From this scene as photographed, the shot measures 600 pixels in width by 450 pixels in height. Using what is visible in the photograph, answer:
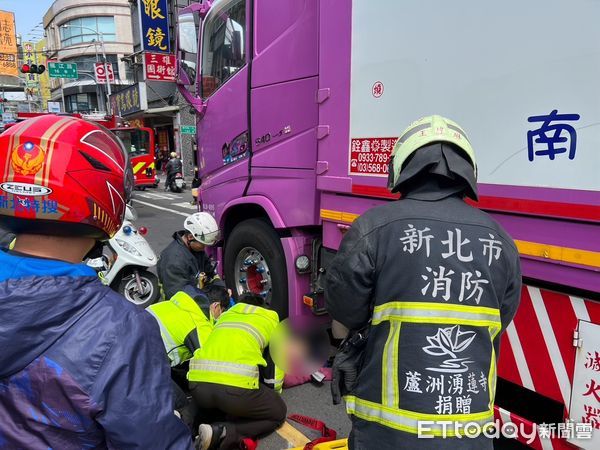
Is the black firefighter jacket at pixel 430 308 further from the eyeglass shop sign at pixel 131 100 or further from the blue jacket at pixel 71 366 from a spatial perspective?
the eyeglass shop sign at pixel 131 100

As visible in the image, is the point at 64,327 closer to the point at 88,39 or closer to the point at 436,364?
the point at 436,364

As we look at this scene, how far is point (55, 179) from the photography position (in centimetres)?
107

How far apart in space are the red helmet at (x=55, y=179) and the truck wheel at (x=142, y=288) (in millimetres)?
4188

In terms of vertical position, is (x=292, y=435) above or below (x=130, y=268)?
below

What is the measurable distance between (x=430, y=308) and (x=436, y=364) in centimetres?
17

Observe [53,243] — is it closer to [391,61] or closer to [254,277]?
[391,61]

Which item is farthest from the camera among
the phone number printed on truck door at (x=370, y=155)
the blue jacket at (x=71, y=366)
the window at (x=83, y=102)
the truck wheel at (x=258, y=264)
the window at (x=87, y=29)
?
the window at (x=83, y=102)

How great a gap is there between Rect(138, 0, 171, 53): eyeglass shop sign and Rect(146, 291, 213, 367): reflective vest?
1755 cm

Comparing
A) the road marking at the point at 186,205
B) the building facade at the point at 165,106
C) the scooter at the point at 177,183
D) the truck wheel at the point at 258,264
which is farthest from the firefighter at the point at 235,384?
the scooter at the point at 177,183

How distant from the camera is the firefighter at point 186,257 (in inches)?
151

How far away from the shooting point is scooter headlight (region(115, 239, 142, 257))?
5.07 m

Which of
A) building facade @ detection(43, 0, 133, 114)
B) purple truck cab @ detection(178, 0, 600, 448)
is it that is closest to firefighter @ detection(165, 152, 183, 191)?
purple truck cab @ detection(178, 0, 600, 448)

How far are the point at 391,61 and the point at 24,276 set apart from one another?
2164 millimetres

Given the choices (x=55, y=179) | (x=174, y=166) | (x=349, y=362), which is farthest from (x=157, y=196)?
(x=55, y=179)
